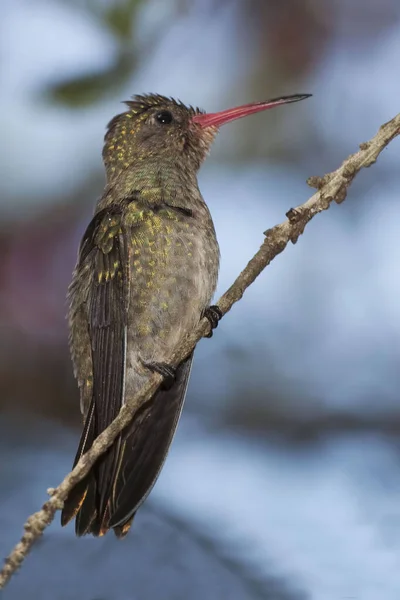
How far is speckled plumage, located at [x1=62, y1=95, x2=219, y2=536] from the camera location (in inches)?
99.3

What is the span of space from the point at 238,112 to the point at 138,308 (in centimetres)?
80

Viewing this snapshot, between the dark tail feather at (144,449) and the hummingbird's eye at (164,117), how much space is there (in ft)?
3.35

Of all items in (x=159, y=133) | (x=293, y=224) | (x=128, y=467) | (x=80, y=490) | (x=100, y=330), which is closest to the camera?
(x=293, y=224)

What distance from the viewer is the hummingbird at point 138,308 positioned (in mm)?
2508

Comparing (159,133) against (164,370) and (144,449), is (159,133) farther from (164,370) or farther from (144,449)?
(144,449)

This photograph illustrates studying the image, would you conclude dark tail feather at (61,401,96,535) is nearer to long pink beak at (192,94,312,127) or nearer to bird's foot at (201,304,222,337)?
bird's foot at (201,304,222,337)

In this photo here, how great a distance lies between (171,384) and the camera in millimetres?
2812

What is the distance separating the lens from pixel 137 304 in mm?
2736

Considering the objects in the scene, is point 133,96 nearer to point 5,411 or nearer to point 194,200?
point 194,200

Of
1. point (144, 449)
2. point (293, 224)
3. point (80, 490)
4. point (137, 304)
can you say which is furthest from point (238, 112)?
point (80, 490)

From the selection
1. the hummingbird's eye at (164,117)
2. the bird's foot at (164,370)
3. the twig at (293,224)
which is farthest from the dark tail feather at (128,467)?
the hummingbird's eye at (164,117)

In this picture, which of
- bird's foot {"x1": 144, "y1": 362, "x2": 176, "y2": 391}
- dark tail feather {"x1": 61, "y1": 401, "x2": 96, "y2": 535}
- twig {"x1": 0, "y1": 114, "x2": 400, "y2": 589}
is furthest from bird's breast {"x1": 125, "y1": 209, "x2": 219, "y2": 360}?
twig {"x1": 0, "y1": 114, "x2": 400, "y2": 589}

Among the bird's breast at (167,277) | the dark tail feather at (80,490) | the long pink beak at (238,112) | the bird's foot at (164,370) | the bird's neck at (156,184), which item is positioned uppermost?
the long pink beak at (238,112)

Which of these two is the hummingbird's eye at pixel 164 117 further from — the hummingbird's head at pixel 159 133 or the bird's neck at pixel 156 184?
the bird's neck at pixel 156 184
